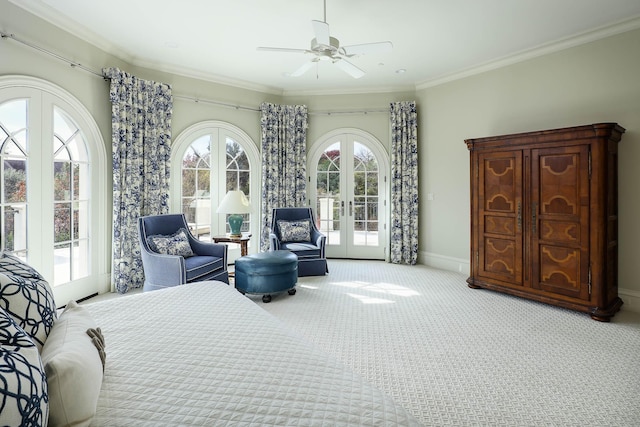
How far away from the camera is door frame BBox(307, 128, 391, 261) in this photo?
243 inches

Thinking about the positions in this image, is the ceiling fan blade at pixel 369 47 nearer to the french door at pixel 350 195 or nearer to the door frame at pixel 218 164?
the door frame at pixel 218 164

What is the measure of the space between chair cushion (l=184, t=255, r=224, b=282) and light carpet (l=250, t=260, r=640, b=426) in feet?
2.08

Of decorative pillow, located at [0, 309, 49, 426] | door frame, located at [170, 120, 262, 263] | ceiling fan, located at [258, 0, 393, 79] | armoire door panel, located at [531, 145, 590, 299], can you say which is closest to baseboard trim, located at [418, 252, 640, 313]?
armoire door panel, located at [531, 145, 590, 299]

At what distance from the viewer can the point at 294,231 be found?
534 centimetres

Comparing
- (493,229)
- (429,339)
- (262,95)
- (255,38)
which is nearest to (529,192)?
(493,229)

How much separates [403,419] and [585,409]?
172 cm

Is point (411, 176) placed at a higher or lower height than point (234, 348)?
higher

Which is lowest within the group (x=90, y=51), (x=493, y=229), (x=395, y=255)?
(x=395, y=255)

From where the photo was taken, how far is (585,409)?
2.04 m

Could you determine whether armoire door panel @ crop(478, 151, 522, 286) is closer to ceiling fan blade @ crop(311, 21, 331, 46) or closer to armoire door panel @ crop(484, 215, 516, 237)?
armoire door panel @ crop(484, 215, 516, 237)

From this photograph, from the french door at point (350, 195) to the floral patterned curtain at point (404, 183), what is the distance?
301 mm

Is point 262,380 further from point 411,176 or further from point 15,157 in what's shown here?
point 411,176

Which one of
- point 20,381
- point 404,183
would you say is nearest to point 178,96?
point 404,183

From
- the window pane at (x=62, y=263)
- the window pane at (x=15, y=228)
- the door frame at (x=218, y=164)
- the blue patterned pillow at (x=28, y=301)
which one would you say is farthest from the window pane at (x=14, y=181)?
the blue patterned pillow at (x=28, y=301)
